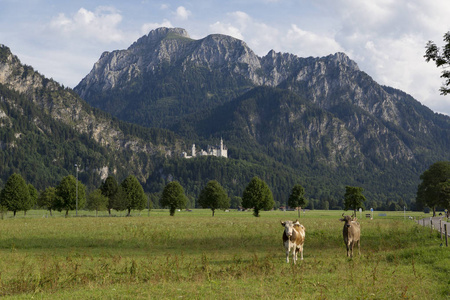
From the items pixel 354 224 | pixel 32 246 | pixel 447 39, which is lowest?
pixel 32 246

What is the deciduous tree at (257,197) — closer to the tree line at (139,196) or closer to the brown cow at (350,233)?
the tree line at (139,196)

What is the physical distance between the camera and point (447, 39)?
30.5 meters

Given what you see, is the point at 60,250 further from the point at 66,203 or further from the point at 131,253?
the point at 66,203

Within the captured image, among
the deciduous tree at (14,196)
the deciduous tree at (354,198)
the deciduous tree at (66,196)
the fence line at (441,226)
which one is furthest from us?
the deciduous tree at (354,198)

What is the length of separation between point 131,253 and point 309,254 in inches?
542

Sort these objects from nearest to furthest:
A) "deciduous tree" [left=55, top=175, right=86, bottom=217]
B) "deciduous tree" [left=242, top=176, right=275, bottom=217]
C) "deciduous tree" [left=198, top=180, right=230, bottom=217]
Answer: "deciduous tree" [left=55, top=175, right=86, bottom=217] < "deciduous tree" [left=242, top=176, right=275, bottom=217] < "deciduous tree" [left=198, top=180, right=230, bottom=217]

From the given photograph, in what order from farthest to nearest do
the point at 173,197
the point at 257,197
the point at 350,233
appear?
1. the point at 173,197
2. the point at 257,197
3. the point at 350,233

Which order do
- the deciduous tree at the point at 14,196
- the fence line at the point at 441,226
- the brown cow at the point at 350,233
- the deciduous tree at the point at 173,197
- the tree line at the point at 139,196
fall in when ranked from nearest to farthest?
the brown cow at the point at 350,233 < the fence line at the point at 441,226 < the deciduous tree at the point at 14,196 < the tree line at the point at 139,196 < the deciduous tree at the point at 173,197

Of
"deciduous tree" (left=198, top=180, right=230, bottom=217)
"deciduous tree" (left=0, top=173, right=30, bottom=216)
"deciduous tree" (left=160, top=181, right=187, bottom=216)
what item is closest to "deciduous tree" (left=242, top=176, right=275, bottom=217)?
"deciduous tree" (left=198, top=180, right=230, bottom=217)

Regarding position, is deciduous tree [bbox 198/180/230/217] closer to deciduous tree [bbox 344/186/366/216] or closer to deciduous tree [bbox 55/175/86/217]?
deciduous tree [bbox 344/186/366/216]

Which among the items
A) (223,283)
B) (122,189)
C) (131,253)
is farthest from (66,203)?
(223,283)

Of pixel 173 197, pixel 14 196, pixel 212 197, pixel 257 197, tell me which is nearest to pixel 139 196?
pixel 173 197

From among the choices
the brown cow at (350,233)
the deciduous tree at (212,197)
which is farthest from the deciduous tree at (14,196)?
the brown cow at (350,233)

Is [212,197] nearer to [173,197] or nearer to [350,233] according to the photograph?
[173,197]
